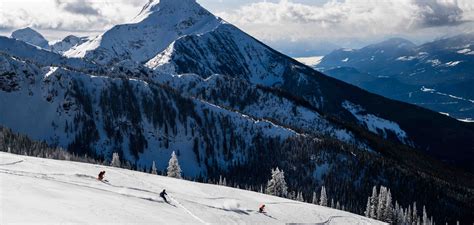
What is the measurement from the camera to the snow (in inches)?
1462

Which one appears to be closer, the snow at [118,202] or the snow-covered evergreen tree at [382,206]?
the snow at [118,202]

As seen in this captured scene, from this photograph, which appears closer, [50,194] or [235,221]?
[50,194]

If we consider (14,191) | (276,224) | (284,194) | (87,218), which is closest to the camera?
(87,218)

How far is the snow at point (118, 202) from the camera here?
37125mm

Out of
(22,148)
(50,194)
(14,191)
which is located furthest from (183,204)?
(22,148)

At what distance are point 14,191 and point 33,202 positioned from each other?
4794 millimetres

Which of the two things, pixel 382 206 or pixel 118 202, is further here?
pixel 382 206

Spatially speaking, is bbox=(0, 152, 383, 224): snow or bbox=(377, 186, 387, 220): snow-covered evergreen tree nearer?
bbox=(0, 152, 383, 224): snow

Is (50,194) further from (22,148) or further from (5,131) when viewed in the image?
(5,131)

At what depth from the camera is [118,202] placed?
154 ft

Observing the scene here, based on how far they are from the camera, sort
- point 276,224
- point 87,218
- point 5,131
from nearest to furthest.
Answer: point 87,218 < point 276,224 < point 5,131

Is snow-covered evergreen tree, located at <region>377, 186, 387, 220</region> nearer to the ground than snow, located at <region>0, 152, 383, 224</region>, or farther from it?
nearer to the ground

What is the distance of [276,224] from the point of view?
58531mm

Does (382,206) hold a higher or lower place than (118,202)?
lower
